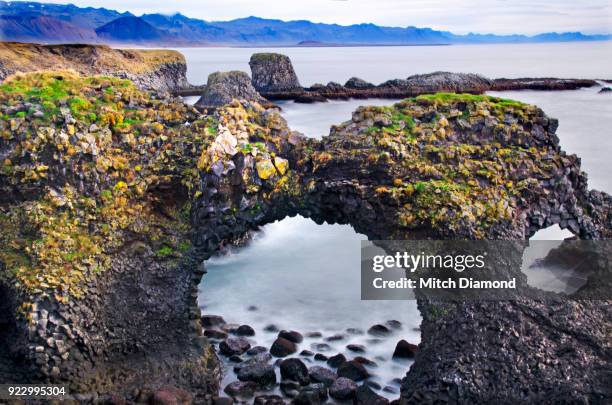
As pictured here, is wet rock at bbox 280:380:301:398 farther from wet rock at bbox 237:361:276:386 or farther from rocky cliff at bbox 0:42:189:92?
rocky cliff at bbox 0:42:189:92

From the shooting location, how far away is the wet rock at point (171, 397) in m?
15.7

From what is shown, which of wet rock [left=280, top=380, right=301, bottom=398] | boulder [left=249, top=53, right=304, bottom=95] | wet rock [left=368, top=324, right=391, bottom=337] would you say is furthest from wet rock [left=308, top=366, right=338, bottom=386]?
boulder [left=249, top=53, right=304, bottom=95]

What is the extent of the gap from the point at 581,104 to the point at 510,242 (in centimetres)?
5833

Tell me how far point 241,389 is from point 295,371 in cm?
162

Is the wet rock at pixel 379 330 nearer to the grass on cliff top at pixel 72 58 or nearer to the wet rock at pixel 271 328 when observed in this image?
the wet rock at pixel 271 328

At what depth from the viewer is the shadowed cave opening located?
65.6ft

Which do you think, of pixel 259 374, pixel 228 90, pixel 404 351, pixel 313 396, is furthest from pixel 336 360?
pixel 228 90

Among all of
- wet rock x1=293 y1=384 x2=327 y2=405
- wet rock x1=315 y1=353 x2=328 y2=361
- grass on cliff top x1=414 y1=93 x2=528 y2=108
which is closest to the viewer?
wet rock x1=293 y1=384 x2=327 y2=405

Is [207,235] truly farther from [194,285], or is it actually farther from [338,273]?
[338,273]

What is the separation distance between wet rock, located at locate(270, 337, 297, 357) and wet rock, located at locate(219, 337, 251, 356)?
0.89 meters

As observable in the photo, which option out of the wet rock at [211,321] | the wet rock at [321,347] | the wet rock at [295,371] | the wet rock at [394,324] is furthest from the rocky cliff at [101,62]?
the wet rock at [295,371]

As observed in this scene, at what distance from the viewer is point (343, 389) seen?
669 inches

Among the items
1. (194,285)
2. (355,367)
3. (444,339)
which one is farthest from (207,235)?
(444,339)

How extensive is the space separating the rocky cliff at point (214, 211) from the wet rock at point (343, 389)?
4.81 ft
